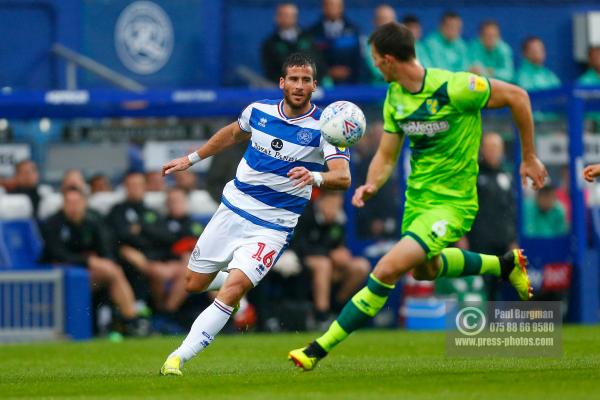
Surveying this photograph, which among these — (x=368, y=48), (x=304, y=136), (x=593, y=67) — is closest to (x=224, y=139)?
(x=304, y=136)

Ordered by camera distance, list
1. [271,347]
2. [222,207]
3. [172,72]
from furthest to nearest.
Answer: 1. [172,72]
2. [271,347]
3. [222,207]

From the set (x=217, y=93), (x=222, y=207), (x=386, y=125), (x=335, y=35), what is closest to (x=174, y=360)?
(x=222, y=207)

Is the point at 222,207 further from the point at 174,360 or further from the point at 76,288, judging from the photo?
the point at 76,288

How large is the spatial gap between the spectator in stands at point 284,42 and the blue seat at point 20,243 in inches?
158

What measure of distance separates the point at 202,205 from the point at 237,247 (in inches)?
269

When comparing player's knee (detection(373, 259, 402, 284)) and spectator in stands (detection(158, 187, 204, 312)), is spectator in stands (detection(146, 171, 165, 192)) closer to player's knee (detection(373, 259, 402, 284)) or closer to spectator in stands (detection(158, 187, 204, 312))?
spectator in stands (detection(158, 187, 204, 312))

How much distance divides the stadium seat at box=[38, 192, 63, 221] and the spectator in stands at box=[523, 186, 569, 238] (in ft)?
19.3

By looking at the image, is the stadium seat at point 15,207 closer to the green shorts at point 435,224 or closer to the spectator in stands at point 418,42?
the spectator in stands at point 418,42

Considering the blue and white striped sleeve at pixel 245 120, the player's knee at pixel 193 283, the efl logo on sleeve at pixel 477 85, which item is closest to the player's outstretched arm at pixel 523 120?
the efl logo on sleeve at pixel 477 85

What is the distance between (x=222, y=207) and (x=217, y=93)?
607 centimetres

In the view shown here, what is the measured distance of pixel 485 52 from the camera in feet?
60.9

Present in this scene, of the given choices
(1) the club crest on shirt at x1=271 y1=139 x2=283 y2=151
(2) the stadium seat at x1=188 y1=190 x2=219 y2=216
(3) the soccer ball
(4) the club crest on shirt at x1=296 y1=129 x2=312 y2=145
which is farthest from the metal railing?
(3) the soccer ball

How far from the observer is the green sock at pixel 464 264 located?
406 inches

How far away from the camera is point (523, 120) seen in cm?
939
